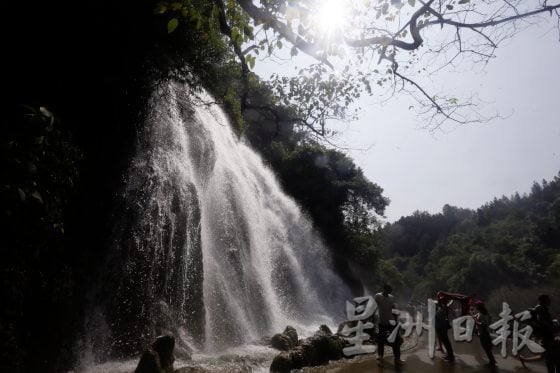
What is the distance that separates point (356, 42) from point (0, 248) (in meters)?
5.15

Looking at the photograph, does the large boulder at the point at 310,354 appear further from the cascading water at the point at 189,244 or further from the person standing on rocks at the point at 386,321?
the cascading water at the point at 189,244

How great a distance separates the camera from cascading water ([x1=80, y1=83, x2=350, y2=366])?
7820 millimetres

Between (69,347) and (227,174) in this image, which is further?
(227,174)

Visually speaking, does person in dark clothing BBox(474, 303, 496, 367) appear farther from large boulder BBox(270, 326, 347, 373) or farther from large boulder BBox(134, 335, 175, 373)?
large boulder BBox(134, 335, 175, 373)

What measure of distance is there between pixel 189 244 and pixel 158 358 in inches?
177

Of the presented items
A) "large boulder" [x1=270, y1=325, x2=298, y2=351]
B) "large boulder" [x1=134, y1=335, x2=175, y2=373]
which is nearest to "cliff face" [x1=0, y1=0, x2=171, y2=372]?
"large boulder" [x1=134, y1=335, x2=175, y2=373]

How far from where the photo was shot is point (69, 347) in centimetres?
636

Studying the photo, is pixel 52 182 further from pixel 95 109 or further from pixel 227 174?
pixel 227 174

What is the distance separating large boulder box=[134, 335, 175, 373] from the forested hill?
2184 cm

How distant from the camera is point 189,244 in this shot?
953cm

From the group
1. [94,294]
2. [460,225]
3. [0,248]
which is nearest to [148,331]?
[94,294]

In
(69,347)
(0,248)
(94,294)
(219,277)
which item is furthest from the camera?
(219,277)

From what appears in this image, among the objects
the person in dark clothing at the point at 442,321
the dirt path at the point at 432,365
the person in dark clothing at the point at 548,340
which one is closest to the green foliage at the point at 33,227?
the dirt path at the point at 432,365

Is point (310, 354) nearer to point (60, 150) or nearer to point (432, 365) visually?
point (432, 365)
